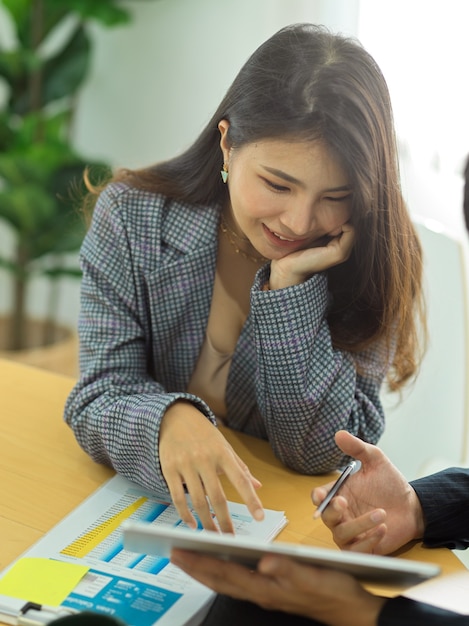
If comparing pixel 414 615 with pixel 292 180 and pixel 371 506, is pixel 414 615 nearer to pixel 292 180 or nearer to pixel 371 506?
pixel 371 506

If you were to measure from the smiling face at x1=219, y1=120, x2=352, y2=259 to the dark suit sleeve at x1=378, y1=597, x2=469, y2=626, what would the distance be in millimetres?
460

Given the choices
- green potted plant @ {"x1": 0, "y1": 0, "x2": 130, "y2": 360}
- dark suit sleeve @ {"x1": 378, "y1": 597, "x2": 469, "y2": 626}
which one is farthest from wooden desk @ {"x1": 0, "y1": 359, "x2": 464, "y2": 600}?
green potted plant @ {"x1": 0, "y1": 0, "x2": 130, "y2": 360}

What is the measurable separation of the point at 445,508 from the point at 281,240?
40 cm

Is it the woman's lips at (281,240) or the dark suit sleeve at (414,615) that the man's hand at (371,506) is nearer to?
the dark suit sleeve at (414,615)

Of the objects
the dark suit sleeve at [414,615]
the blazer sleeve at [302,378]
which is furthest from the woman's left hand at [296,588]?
the blazer sleeve at [302,378]

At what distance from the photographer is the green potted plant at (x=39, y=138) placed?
2.38m

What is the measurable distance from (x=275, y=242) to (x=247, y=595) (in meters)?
0.48

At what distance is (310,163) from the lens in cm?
106

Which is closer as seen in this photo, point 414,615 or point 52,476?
point 414,615

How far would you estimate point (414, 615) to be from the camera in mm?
865

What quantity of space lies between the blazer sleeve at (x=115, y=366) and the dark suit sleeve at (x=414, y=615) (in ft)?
1.11

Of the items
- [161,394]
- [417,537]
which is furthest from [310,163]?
[417,537]

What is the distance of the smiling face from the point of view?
3.48ft

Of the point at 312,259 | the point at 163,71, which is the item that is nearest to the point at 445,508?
the point at 312,259
